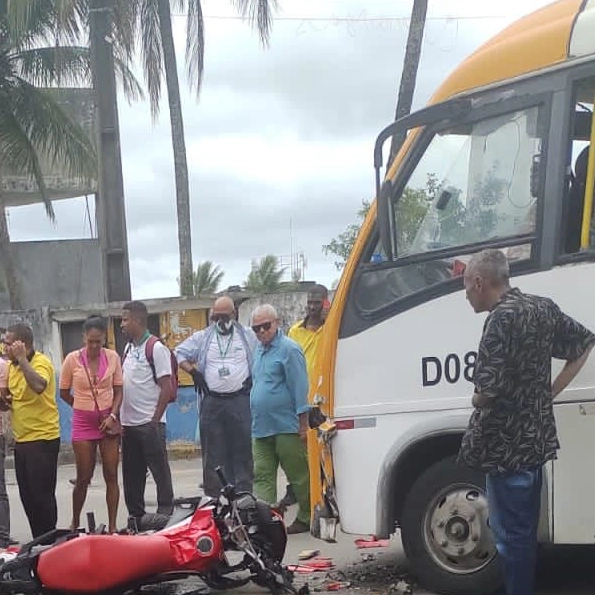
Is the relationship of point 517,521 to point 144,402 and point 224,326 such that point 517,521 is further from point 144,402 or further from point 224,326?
point 224,326

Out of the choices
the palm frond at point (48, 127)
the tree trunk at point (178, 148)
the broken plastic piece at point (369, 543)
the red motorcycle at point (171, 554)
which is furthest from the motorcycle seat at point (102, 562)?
the palm frond at point (48, 127)

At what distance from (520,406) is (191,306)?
9.49 meters

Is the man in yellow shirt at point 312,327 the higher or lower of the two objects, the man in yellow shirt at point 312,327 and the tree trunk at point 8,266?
the lower

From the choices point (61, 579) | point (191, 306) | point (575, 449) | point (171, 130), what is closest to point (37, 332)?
point (191, 306)

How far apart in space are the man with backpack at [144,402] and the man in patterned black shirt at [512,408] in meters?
3.51

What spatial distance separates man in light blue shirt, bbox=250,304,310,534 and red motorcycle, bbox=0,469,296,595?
1812 mm

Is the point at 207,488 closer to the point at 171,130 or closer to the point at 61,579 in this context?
the point at 61,579

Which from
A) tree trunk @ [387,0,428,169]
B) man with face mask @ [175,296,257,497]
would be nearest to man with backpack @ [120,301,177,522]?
man with face mask @ [175,296,257,497]

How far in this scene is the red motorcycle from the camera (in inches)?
233

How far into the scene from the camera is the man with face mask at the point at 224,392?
28.2 feet

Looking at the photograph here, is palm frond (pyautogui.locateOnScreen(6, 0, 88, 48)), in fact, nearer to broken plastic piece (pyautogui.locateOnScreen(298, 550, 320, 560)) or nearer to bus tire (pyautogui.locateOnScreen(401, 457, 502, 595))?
broken plastic piece (pyautogui.locateOnScreen(298, 550, 320, 560))

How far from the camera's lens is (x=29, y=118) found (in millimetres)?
19641

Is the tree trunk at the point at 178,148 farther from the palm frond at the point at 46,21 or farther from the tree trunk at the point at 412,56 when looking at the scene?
the tree trunk at the point at 412,56

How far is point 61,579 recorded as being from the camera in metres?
5.94
